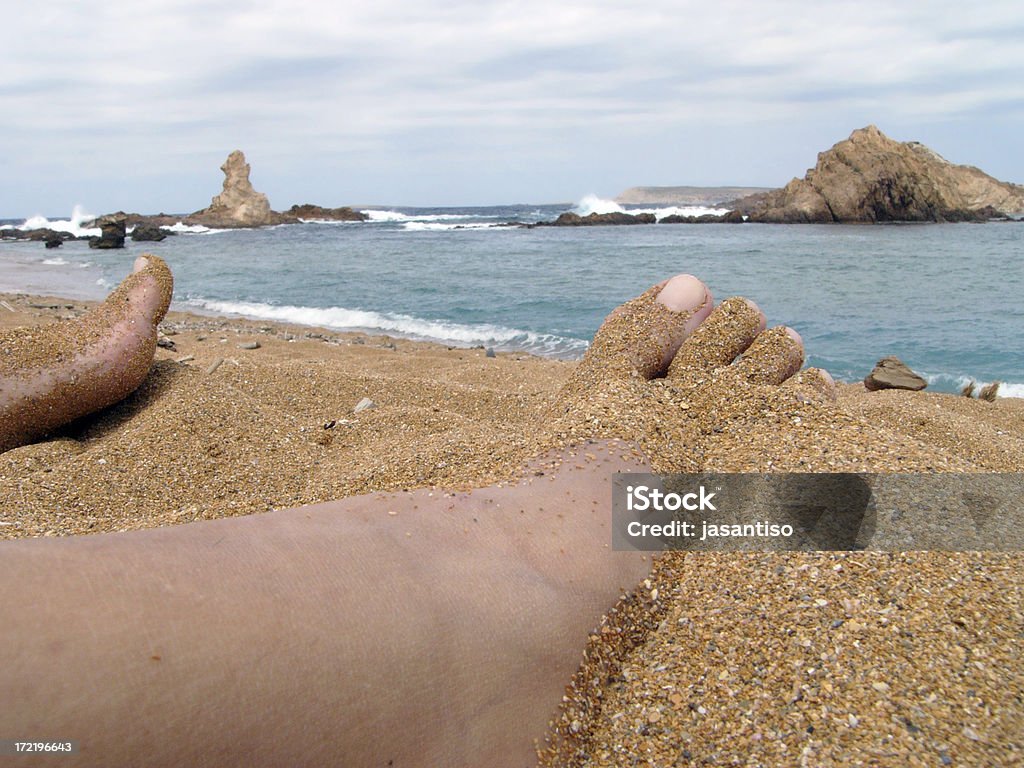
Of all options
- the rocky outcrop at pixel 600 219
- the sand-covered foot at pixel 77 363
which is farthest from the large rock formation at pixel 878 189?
the sand-covered foot at pixel 77 363

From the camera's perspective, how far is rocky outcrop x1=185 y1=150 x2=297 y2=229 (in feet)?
149

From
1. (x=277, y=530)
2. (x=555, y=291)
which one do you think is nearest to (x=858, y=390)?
(x=277, y=530)

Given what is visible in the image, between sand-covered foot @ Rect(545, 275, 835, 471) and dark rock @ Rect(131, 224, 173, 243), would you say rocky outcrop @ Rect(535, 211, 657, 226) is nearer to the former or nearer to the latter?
dark rock @ Rect(131, 224, 173, 243)

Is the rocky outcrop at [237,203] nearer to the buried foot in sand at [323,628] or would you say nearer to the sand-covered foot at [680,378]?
the sand-covered foot at [680,378]

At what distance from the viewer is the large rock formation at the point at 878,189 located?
35000 mm

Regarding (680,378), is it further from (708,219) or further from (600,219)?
(708,219)

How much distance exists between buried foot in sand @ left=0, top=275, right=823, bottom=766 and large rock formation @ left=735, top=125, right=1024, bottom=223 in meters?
37.9

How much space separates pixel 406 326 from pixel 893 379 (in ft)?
19.4

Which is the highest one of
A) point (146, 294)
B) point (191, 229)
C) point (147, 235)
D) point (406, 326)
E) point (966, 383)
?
point (191, 229)

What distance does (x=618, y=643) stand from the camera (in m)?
1.60

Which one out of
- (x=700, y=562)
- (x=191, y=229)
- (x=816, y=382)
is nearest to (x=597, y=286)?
(x=816, y=382)

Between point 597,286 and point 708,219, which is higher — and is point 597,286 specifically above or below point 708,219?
below

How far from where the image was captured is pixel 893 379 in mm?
5789

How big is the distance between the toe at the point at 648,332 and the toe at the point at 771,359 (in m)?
0.27
